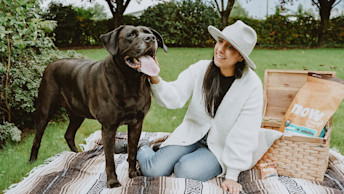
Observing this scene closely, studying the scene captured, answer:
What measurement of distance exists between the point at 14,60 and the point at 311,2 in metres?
16.5

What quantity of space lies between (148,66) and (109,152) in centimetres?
77

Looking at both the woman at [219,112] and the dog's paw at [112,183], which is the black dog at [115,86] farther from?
the woman at [219,112]

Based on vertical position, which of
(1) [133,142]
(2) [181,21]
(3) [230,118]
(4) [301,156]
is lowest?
(4) [301,156]

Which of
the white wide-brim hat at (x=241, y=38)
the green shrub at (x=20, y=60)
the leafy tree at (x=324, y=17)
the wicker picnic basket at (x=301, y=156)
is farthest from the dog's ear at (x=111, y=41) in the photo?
the leafy tree at (x=324, y=17)

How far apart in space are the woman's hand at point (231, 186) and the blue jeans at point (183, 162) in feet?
0.56

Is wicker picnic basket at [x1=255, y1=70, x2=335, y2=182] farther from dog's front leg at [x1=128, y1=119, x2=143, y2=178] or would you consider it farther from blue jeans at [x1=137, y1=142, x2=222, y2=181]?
dog's front leg at [x1=128, y1=119, x2=143, y2=178]

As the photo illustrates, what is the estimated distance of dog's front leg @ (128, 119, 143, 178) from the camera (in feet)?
7.95

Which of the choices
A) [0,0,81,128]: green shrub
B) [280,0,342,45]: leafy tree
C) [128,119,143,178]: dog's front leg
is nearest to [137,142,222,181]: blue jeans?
[128,119,143,178]: dog's front leg

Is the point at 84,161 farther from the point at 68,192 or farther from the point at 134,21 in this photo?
the point at 134,21

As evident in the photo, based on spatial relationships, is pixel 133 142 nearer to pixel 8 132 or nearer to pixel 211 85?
pixel 211 85

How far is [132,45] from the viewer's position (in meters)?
2.04

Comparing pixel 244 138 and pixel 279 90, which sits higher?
pixel 279 90

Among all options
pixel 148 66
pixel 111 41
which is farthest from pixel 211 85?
pixel 111 41

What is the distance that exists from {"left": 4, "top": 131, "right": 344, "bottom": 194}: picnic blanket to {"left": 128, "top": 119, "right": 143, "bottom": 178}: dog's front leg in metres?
0.10
